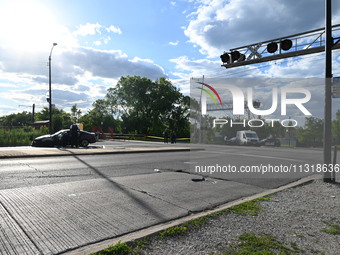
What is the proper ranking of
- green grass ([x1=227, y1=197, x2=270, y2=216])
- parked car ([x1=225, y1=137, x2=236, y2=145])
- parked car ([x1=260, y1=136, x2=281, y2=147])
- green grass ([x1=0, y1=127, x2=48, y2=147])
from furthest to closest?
parked car ([x1=225, y1=137, x2=236, y2=145]) < parked car ([x1=260, y1=136, x2=281, y2=147]) < green grass ([x1=0, y1=127, x2=48, y2=147]) < green grass ([x1=227, y1=197, x2=270, y2=216])

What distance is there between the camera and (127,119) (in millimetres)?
60625

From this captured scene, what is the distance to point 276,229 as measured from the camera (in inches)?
157

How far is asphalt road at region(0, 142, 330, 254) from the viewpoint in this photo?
3.62m

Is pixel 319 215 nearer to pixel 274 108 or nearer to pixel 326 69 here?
pixel 326 69

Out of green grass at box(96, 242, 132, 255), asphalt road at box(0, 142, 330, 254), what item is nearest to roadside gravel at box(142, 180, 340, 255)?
green grass at box(96, 242, 132, 255)

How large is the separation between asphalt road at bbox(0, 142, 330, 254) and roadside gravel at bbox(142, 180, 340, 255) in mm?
794

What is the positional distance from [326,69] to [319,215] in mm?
5174

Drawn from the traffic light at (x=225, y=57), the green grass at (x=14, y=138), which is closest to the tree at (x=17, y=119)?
the green grass at (x=14, y=138)

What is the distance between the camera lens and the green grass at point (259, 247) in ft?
10.5

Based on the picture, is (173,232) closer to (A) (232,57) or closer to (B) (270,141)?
(A) (232,57)

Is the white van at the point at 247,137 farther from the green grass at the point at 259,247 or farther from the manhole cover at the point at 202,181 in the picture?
the green grass at the point at 259,247

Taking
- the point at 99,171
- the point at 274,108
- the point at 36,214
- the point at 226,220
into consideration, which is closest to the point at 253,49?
the point at 274,108

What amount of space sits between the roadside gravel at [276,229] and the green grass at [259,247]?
85mm

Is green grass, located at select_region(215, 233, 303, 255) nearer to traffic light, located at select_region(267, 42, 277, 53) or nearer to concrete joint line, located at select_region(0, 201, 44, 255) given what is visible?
concrete joint line, located at select_region(0, 201, 44, 255)
